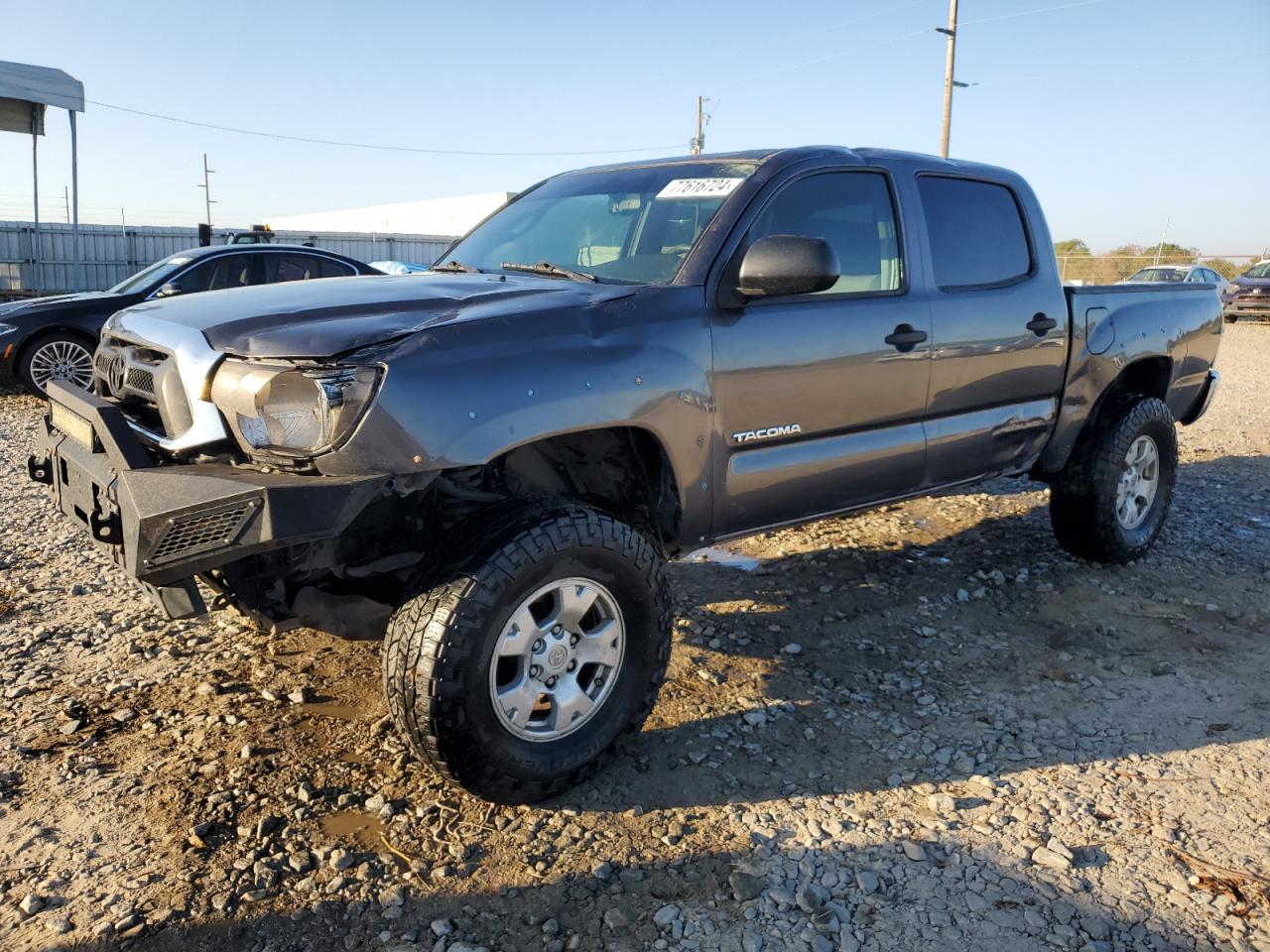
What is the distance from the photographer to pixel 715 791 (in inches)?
116

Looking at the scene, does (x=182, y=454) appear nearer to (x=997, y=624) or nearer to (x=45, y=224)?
Answer: (x=997, y=624)

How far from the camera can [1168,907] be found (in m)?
2.46


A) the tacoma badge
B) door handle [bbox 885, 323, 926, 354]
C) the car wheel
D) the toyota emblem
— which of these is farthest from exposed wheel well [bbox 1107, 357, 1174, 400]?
the car wheel

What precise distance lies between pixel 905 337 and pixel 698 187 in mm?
1009

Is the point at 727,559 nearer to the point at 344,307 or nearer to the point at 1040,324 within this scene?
the point at 1040,324

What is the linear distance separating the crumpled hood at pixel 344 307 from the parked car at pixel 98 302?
5805 mm

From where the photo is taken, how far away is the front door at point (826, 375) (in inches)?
129

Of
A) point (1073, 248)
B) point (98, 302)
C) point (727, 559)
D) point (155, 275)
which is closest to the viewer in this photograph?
point (727, 559)

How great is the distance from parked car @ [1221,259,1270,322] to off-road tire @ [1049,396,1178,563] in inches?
803

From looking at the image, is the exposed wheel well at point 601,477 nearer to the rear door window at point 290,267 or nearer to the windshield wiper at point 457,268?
the windshield wiper at point 457,268

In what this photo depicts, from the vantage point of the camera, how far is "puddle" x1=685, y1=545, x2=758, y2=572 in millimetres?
5031

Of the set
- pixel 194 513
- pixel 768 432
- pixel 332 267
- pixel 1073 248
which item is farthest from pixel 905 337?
pixel 1073 248

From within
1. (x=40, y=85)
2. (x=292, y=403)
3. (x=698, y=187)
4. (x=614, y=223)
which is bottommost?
(x=292, y=403)

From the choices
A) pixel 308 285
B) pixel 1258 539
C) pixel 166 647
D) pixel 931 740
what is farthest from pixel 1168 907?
pixel 1258 539
